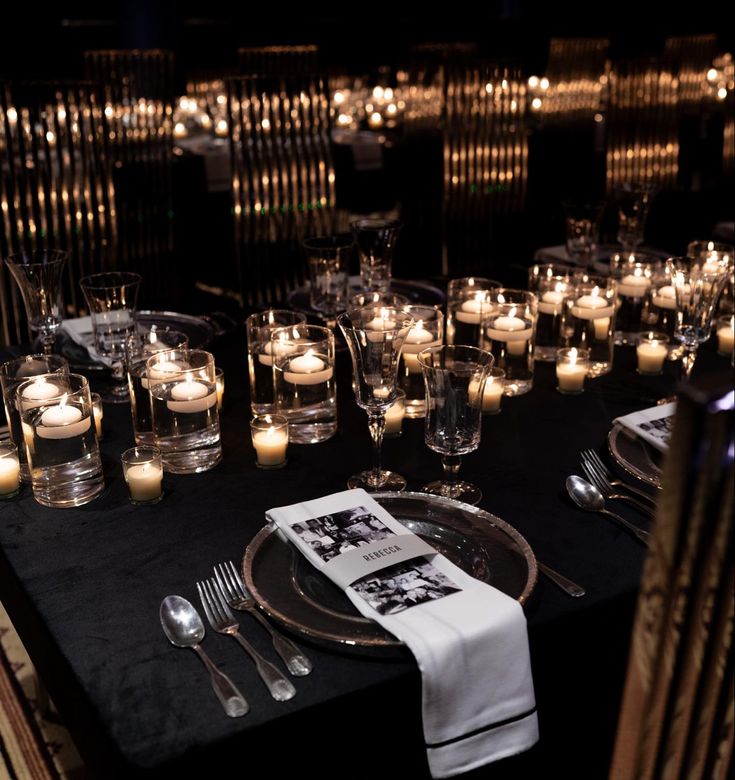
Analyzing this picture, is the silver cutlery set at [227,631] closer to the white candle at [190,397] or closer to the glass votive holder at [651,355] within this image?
the white candle at [190,397]

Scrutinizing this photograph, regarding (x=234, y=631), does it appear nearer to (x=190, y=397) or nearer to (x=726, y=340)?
(x=190, y=397)

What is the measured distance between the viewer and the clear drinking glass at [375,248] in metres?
2.00

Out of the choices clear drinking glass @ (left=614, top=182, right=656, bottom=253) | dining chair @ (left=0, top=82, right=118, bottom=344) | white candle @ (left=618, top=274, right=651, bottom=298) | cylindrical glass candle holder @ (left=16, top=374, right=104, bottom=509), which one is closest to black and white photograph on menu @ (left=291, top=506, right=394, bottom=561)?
cylindrical glass candle holder @ (left=16, top=374, right=104, bottom=509)

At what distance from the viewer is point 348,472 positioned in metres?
1.43

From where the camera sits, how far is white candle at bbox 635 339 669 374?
1811 mm

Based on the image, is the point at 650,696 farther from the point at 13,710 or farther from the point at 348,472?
the point at 13,710

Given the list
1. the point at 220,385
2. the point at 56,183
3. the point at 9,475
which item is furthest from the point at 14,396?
the point at 56,183

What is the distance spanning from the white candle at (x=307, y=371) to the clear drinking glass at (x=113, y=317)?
36 cm

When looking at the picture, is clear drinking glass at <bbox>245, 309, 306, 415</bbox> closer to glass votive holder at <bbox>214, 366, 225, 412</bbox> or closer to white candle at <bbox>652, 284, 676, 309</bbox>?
glass votive holder at <bbox>214, 366, 225, 412</bbox>

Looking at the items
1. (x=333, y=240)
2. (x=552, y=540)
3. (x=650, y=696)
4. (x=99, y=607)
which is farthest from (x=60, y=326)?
(x=650, y=696)

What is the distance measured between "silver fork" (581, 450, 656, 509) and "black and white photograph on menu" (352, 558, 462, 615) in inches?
15.6

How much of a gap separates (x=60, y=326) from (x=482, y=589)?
4.10 feet

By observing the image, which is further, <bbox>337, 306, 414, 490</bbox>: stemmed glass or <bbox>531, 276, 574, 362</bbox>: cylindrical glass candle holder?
<bbox>531, 276, 574, 362</bbox>: cylindrical glass candle holder

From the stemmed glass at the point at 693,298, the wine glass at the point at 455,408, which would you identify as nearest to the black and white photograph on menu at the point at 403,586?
the wine glass at the point at 455,408
